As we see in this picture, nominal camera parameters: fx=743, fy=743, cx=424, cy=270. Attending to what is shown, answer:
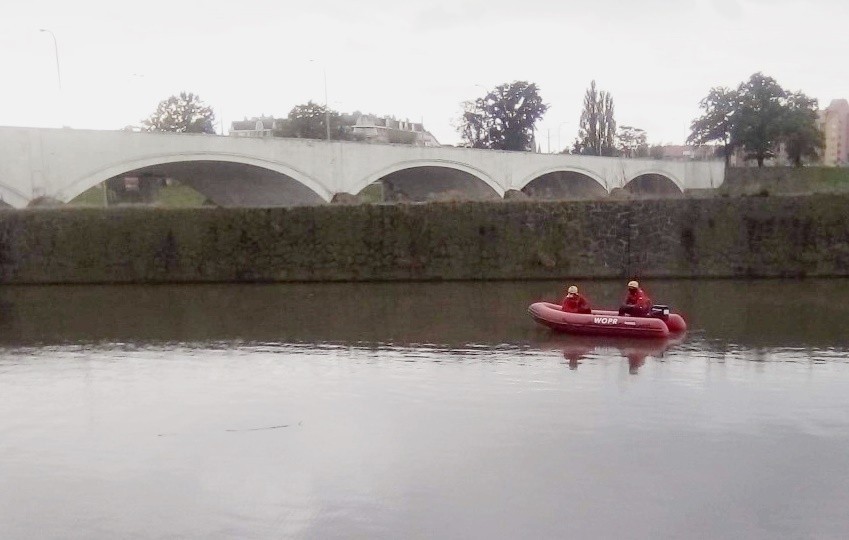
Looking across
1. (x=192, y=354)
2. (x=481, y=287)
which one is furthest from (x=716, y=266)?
(x=192, y=354)

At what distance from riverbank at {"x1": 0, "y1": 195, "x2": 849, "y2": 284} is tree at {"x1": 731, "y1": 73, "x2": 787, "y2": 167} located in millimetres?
29176

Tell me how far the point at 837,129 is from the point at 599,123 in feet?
193

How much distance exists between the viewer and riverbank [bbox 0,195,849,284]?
23.7 meters

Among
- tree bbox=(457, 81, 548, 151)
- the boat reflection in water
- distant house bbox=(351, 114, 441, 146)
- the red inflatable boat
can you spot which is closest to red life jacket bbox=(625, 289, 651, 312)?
the red inflatable boat

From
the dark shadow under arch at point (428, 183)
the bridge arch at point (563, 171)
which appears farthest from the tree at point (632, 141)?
the dark shadow under arch at point (428, 183)

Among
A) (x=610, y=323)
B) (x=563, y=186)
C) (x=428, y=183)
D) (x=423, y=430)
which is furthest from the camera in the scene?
(x=563, y=186)

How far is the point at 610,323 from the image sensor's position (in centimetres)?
1424

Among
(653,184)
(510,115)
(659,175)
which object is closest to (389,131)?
(510,115)

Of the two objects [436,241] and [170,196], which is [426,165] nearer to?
[436,241]

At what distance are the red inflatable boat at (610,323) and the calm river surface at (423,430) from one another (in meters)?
0.40

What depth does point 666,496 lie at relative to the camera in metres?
7.08

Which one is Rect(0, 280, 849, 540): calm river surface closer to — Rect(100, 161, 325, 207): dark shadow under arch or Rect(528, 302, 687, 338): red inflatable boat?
Rect(528, 302, 687, 338): red inflatable boat

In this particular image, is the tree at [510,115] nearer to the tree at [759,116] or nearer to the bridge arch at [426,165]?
the tree at [759,116]

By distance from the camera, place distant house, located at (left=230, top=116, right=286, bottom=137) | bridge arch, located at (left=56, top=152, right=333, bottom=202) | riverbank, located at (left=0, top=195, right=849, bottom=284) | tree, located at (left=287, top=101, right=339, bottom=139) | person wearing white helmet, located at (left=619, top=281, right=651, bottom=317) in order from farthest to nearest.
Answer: distant house, located at (left=230, top=116, right=286, bottom=137), tree, located at (left=287, top=101, right=339, bottom=139), bridge arch, located at (left=56, top=152, right=333, bottom=202), riverbank, located at (left=0, top=195, right=849, bottom=284), person wearing white helmet, located at (left=619, top=281, right=651, bottom=317)
